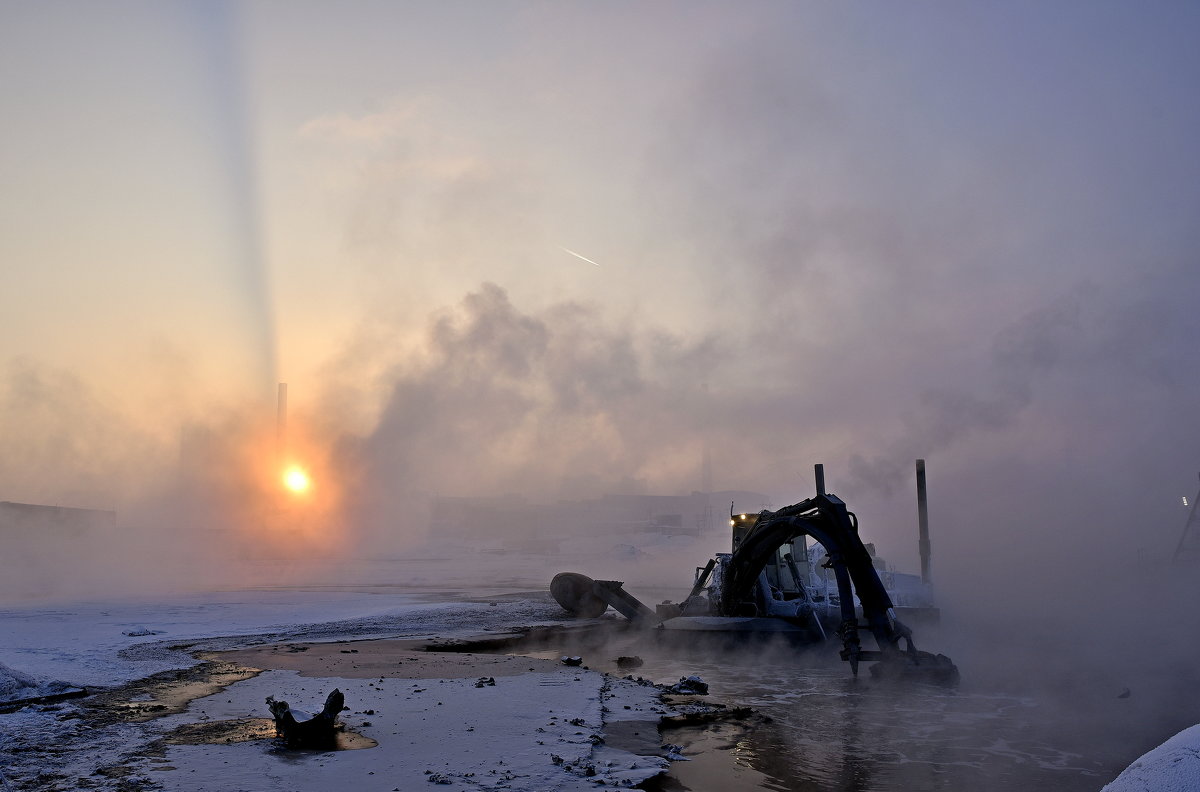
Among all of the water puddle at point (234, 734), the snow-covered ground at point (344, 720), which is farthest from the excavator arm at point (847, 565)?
the water puddle at point (234, 734)

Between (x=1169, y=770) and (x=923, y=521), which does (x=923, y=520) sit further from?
(x=1169, y=770)

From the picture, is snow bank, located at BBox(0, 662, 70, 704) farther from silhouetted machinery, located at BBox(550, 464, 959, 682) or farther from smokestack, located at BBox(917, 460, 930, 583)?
smokestack, located at BBox(917, 460, 930, 583)

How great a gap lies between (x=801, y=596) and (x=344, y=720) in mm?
16140

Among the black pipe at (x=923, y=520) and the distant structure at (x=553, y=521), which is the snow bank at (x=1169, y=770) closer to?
the black pipe at (x=923, y=520)

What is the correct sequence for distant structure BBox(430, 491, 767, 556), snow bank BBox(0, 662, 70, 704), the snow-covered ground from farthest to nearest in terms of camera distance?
distant structure BBox(430, 491, 767, 556) → snow bank BBox(0, 662, 70, 704) → the snow-covered ground

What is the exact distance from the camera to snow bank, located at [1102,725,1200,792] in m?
4.75

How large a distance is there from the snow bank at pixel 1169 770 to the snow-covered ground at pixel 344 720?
19.2 feet

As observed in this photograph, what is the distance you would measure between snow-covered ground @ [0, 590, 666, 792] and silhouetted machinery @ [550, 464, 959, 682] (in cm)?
543

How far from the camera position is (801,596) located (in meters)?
25.0

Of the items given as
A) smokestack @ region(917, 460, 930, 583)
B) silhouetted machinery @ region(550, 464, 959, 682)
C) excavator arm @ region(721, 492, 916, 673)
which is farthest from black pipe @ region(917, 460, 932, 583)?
excavator arm @ region(721, 492, 916, 673)

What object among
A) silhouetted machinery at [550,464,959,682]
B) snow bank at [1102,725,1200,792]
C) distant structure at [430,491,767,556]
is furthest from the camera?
distant structure at [430,491,767,556]

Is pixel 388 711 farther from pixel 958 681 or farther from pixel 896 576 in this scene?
pixel 896 576

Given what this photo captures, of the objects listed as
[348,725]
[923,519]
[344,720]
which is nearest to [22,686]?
[344,720]

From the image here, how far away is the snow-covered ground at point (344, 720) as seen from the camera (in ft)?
30.7
